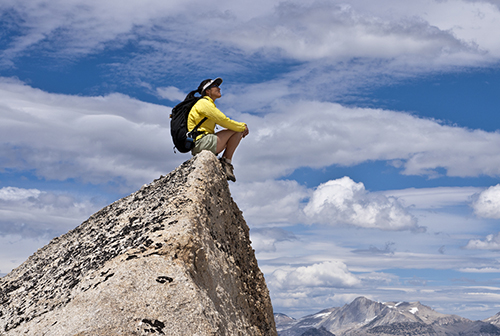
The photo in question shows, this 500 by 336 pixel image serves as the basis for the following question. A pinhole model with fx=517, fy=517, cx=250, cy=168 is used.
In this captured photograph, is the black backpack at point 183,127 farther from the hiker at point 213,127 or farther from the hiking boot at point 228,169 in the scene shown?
the hiking boot at point 228,169

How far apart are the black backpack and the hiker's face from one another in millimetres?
393


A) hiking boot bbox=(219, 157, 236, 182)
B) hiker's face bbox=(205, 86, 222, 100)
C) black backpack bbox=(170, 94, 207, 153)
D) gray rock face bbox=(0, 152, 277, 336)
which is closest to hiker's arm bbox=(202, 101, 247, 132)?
black backpack bbox=(170, 94, 207, 153)

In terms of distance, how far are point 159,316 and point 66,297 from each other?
1815 millimetres

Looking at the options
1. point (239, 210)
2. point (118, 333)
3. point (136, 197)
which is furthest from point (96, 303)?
point (239, 210)

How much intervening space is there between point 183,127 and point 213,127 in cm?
78

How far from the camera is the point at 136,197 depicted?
1203 centimetres

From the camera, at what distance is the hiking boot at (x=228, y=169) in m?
13.4

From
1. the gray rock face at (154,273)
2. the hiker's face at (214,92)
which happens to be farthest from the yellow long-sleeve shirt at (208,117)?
the gray rock face at (154,273)

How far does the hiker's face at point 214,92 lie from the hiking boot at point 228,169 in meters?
1.67

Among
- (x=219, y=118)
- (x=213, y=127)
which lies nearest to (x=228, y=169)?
(x=213, y=127)

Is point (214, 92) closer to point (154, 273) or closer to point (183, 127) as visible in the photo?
point (183, 127)

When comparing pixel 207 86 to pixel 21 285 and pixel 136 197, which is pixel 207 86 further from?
pixel 21 285

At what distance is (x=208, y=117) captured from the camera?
43.1ft

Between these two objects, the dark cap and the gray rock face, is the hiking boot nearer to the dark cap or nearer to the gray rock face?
the gray rock face
